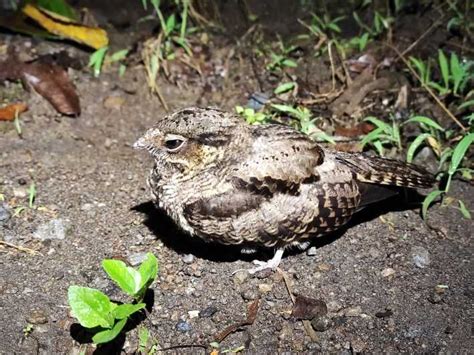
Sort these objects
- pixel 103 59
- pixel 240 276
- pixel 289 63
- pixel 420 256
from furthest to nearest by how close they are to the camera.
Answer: pixel 103 59, pixel 289 63, pixel 420 256, pixel 240 276

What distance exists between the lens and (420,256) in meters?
3.63

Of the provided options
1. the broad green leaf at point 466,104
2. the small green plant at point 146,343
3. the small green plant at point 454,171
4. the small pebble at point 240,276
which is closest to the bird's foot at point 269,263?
the small pebble at point 240,276

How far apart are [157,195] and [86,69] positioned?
1.99 m

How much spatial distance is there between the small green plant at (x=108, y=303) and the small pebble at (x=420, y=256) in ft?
5.22

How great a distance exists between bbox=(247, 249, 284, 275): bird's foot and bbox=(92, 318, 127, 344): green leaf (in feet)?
2.90

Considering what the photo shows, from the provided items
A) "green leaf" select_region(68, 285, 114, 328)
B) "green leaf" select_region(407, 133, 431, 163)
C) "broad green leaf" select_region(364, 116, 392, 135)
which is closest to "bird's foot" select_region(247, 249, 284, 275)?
"green leaf" select_region(68, 285, 114, 328)

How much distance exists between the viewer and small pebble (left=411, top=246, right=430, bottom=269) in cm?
359

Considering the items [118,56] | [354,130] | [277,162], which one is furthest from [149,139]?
[118,56]

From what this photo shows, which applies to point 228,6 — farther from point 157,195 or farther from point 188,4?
point 157,195

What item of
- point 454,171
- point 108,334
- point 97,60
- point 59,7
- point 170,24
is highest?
point 59,7

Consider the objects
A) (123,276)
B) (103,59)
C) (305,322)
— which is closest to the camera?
(123,276)

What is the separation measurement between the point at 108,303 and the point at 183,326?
0.46m

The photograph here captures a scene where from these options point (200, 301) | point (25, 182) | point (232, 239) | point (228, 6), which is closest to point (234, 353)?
point (200, 301)

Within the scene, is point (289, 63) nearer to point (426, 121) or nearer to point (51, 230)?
point (426, 121)
